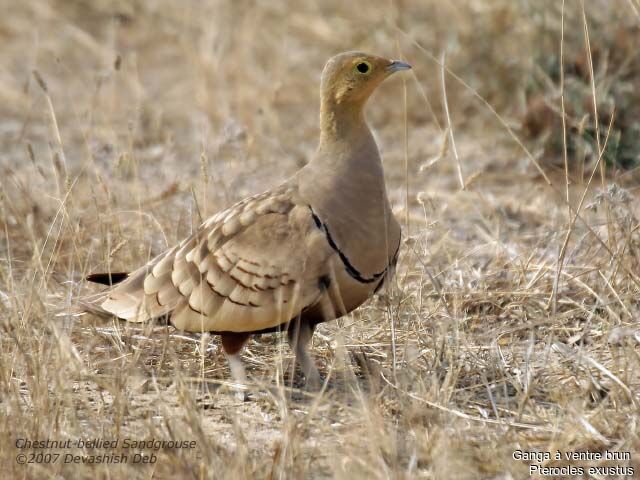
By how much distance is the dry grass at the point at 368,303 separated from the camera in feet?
10.2

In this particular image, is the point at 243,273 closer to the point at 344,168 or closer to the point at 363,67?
the point at 344,168

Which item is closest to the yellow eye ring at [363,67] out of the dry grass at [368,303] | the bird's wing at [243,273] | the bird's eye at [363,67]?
the bird's eye at [363,67]

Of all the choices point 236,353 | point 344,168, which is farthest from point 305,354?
point 344,168

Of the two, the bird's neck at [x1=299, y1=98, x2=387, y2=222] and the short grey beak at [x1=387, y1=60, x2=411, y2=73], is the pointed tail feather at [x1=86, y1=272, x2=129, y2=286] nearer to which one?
the bird's neck at [x1=299, y1=98, x2=387, y2=222]

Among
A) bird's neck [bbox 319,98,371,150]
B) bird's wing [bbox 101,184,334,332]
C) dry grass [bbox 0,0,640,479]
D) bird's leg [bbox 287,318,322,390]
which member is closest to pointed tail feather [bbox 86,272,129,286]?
dry grass [bbox 0,0,640,479]

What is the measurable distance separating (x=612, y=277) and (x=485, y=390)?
0.85 m

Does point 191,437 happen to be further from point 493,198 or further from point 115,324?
point 493,198

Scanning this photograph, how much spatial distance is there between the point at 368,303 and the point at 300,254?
1.00 metres

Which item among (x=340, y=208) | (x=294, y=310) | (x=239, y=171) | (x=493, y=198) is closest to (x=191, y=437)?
(x=294, y=310)

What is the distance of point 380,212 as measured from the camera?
3.48 m

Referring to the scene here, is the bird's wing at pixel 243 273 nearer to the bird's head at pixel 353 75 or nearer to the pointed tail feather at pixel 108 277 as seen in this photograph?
the pointed tail feather at pixel 108 277

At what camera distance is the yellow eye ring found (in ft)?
12.0

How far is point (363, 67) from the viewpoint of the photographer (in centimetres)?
368

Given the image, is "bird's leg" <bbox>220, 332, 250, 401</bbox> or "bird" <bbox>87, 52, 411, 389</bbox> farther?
"bird's leg" <bbox>220, 332, 250, 401</bbox>
